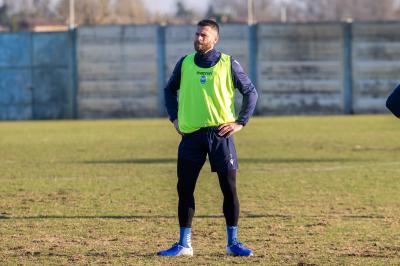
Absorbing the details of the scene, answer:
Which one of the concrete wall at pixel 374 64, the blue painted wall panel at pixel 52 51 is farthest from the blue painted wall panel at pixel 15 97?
the concrete wall at pixel 374 64

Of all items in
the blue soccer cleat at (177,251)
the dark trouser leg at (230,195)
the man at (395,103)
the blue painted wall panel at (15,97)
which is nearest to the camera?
the man at (395,103)

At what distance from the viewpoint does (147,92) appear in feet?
155

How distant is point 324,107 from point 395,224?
116 ft

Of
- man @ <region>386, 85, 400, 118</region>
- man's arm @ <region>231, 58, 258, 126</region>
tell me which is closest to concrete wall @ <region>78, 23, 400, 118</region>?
man's arm @ <region>231, 58, 258, 126</region>

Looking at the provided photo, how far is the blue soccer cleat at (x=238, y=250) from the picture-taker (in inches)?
379

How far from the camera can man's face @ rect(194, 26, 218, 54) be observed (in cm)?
954

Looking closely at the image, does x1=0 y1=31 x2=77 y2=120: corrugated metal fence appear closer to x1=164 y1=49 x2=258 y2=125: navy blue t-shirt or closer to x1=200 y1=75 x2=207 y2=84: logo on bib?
x1=164 y1=49 x2=258 y2=125: navy blue t-shirt

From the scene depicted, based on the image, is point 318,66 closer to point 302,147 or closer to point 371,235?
point 302,147

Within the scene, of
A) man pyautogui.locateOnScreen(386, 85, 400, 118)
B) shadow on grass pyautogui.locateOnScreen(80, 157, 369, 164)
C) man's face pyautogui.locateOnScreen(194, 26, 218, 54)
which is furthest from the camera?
shadow on grass pyautogui.locateOnScreen(80, 157, 369, 164)

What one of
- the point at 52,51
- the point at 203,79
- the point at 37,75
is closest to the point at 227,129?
the point at 203,79

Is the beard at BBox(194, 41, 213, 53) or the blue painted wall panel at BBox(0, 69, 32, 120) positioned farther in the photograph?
the blue painted wall panel at BBox(0, 69, 32, 120)

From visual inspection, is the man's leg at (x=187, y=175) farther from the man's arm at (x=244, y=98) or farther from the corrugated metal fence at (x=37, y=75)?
the corrugated metal fence at (x=37, y=75)

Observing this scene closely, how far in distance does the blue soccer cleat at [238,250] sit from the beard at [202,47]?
1.71 meters

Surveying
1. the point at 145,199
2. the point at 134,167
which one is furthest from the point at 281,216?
the point at 134,167
